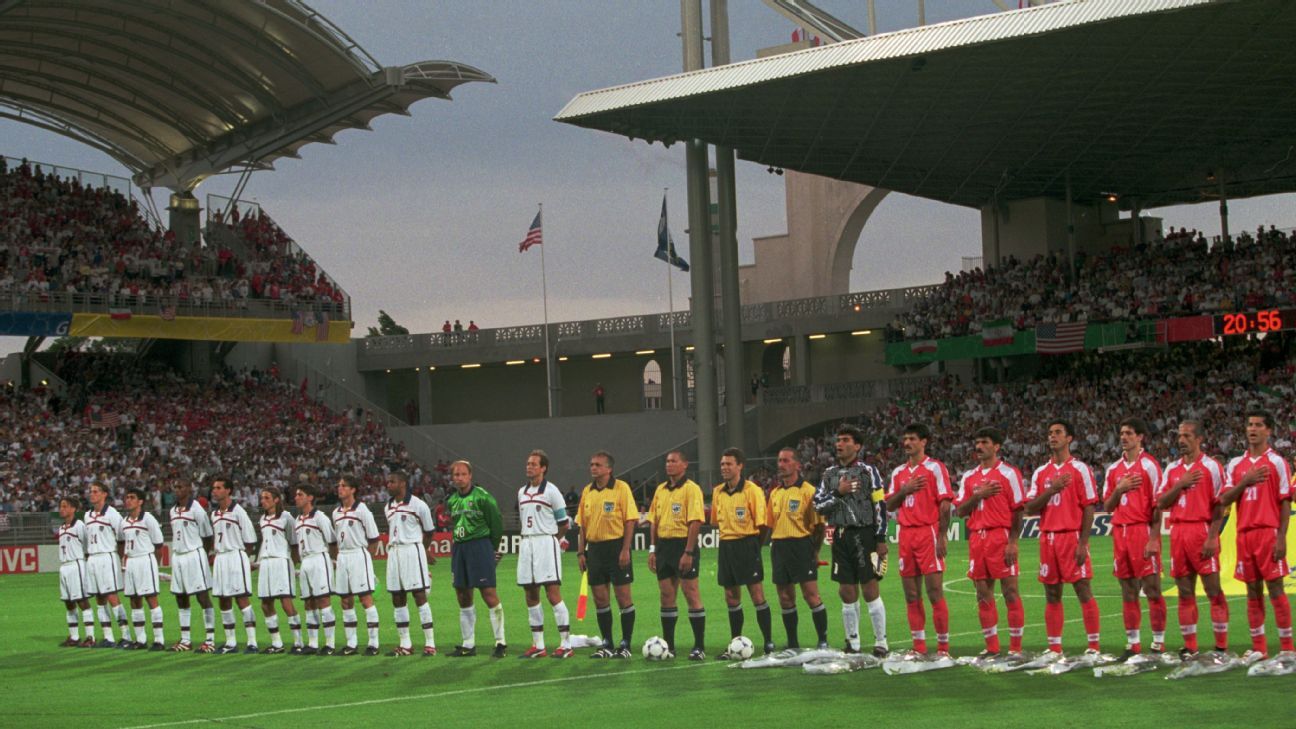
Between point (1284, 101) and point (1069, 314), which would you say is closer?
point (1284, 101)

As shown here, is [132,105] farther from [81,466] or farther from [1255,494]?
[1255,494]

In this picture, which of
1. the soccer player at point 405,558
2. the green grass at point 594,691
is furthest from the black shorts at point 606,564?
the soccer player at point 405,558

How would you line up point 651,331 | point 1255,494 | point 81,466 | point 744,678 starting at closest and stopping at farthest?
point 1255,494
point 744,678
point 81,466
point 651,331

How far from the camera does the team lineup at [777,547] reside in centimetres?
1309

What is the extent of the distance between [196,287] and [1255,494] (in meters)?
42.7

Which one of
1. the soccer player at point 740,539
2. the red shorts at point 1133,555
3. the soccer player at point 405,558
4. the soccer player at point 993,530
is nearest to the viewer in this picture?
the red shorts at point 1133,555

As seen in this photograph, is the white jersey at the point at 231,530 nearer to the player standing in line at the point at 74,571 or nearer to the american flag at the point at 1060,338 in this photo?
the player standing in line at the point at 74,571

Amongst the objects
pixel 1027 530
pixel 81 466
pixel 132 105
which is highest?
pixel 132 105

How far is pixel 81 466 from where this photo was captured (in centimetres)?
4334

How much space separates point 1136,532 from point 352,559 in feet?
29.7

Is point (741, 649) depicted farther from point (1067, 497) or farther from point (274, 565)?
point (274, 565)

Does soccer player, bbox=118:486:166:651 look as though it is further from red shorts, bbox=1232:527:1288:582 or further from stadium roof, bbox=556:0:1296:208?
stadium roof, bbox=556:0:1296:208

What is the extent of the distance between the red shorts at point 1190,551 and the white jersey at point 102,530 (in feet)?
45.9

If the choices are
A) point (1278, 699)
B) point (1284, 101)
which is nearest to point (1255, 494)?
point (1278, 699)
